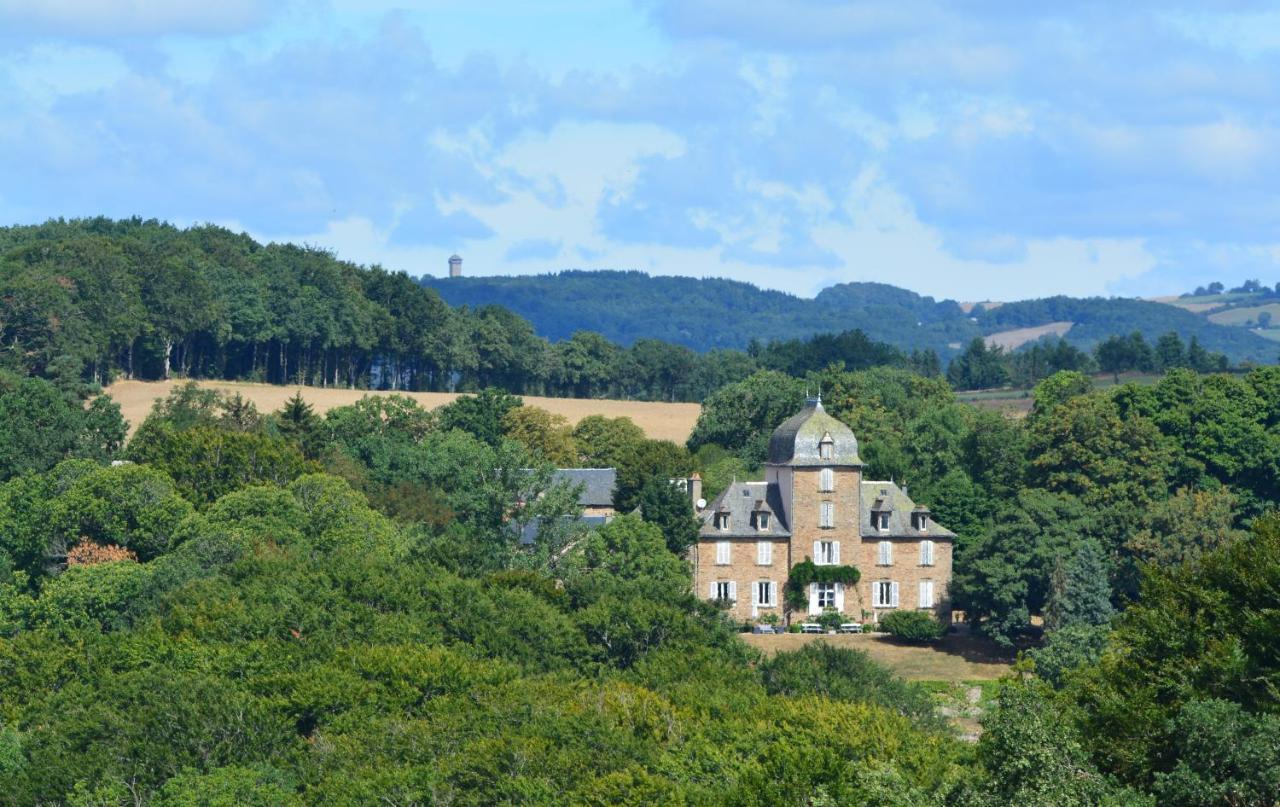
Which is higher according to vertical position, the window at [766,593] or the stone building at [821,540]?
the stone building at [821,540]

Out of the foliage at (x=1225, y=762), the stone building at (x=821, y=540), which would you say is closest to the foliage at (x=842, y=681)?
the foliage at (x=1225, y=762)

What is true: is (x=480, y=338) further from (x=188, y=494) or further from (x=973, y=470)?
(x=188, y=494)

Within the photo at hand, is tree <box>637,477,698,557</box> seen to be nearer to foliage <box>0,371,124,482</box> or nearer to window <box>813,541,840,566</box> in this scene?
window <box>813,541,840,566</box>

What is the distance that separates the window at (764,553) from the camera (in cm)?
9575

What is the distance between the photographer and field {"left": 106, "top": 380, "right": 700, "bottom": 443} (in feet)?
448

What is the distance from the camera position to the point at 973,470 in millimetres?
108500

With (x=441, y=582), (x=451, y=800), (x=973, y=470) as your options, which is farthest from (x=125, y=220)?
(x=451, y=800)

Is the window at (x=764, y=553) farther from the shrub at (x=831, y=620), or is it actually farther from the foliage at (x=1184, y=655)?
the foliage at (x=1184, y=655)

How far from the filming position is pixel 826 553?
96125 mm

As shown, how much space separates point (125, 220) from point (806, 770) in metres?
158

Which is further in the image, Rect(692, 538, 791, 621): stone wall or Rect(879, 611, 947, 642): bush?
Rect(692, 538, 791, 621): stone wall

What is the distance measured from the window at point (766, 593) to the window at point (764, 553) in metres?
0.76

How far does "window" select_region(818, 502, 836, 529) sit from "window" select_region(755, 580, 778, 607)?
3095mm

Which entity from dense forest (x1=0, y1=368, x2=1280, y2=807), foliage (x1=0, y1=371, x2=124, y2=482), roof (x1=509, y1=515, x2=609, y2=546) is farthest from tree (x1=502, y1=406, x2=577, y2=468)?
foliage (x1=0, y1=371, x2=124, y2=482)
